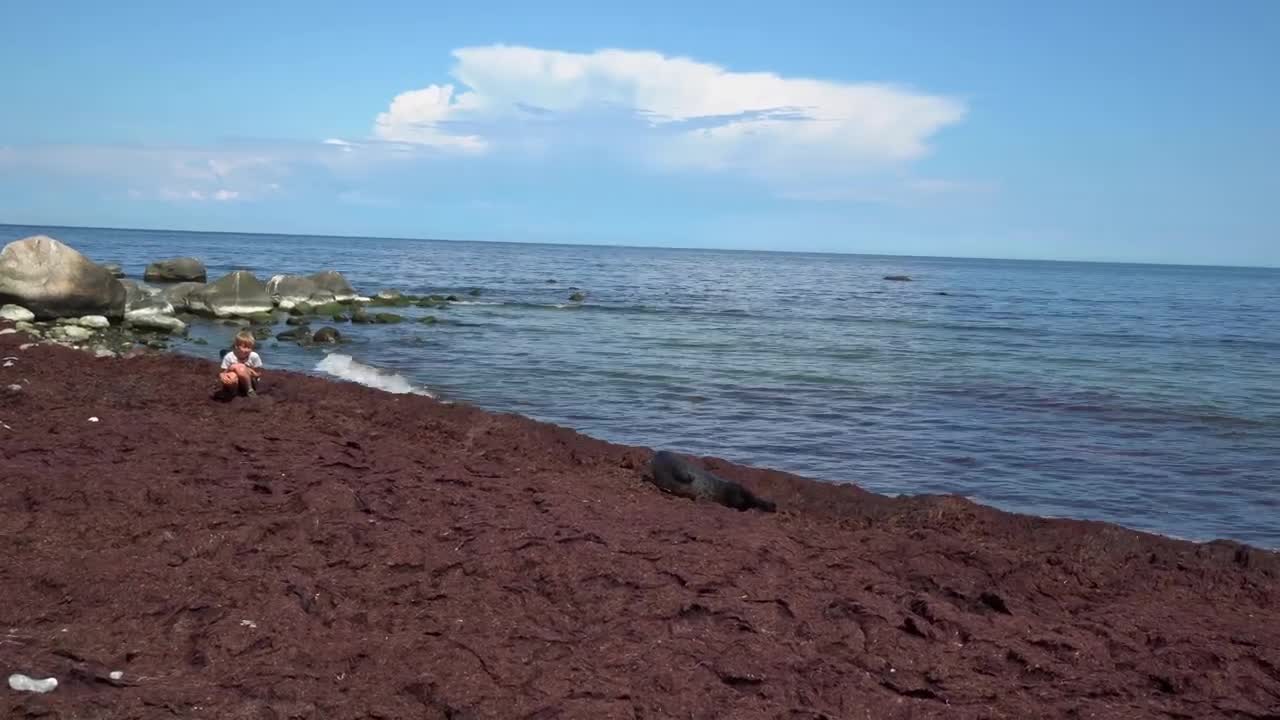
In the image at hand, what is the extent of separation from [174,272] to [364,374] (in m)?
23.2

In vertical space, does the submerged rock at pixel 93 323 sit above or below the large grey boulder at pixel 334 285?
below

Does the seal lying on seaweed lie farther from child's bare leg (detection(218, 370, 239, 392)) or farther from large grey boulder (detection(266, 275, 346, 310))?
large grey boulder (detection(266, 275, 346, 310))

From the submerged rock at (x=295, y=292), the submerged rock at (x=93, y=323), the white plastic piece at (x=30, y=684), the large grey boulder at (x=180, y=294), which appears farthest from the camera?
the submerged rock at (x=295, y=292)

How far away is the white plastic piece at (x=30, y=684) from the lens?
436 centimetres

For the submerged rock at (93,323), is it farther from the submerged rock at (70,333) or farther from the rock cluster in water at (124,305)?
the submerged rock at (70,333)

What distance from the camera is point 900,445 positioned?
14.0 meters

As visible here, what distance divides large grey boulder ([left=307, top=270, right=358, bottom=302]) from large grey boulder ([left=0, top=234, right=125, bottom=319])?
1052 cm

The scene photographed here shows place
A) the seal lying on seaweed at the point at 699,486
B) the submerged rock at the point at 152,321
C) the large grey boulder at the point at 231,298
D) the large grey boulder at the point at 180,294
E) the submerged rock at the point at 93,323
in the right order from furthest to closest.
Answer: the large grey boulder at the point at 180,294 < the large grey boulder at the point at 231,298 < the submerged rock at the point at 152,321 < the submerged rock at the point at 93,323 < the seal lying on seaweed at the point at 699,486

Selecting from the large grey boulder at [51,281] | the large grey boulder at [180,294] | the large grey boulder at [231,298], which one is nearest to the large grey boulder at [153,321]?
the large grey boulder at [51,281]

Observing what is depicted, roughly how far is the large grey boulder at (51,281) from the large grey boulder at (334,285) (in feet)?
34.5

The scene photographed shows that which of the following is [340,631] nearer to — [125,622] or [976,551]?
[125,622]

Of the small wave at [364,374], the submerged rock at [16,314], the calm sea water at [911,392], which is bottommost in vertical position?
the small wave at [364,374]

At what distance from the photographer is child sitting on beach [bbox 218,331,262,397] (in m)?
11.5

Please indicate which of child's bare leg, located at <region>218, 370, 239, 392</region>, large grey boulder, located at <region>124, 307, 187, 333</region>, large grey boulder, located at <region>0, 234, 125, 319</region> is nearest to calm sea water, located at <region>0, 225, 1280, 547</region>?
large grey boulder, located at <region>124, 307, 187, 333</region>
